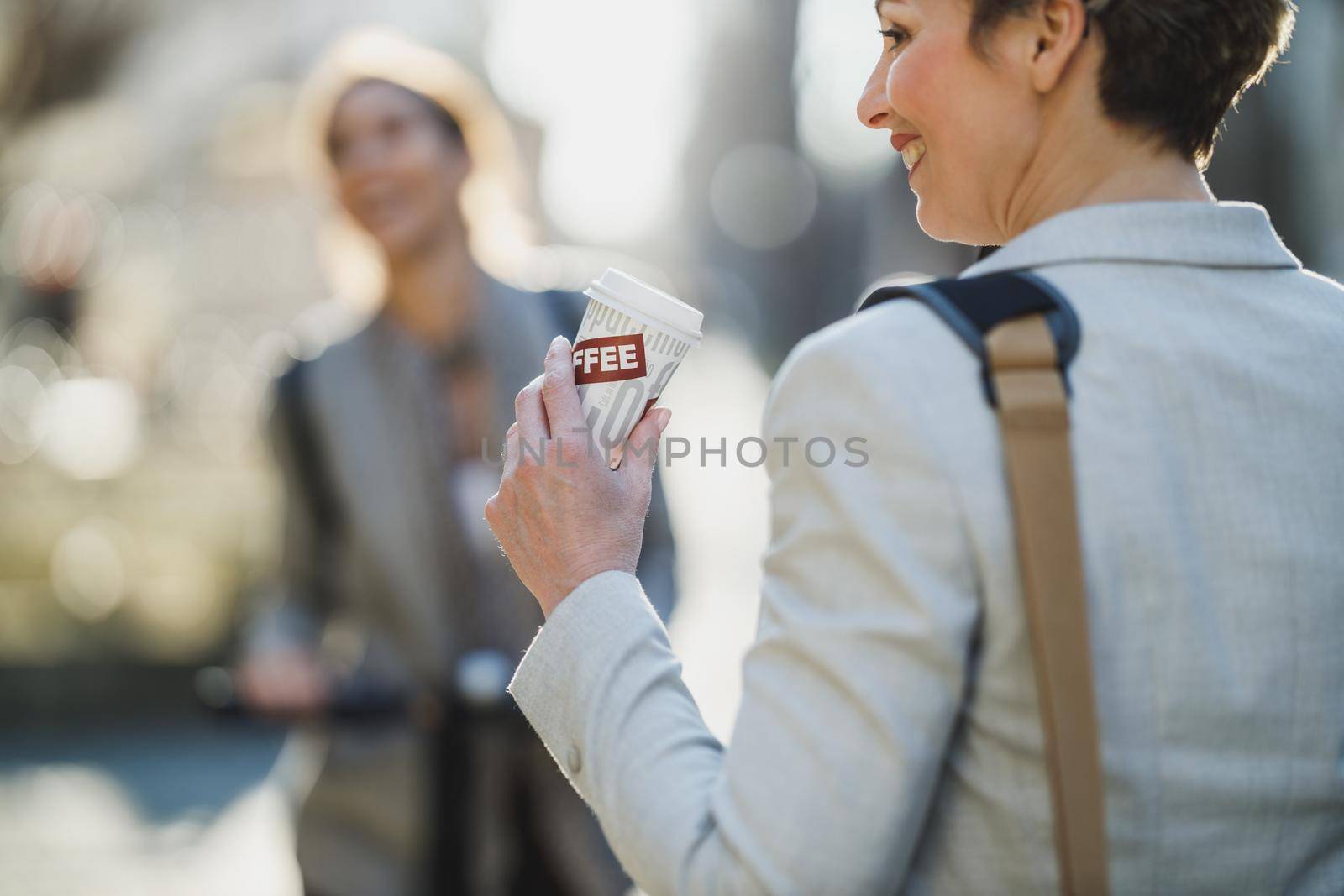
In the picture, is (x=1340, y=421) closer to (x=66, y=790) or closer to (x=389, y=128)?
(x=389, y=128)

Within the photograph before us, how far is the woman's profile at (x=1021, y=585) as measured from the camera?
1063mm

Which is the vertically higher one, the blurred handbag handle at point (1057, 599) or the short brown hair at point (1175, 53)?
the short brown hair at point (1175, 53)

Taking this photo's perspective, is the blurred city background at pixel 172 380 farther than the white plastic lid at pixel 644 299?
Yes

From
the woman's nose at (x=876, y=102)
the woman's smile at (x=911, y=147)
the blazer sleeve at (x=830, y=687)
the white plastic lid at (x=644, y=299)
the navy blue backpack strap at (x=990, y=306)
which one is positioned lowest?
the blazer sleeve at (x=830, y=687)


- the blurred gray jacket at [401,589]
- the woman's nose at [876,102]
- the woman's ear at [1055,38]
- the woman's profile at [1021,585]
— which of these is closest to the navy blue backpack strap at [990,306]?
the woman's profile at [1021,585]

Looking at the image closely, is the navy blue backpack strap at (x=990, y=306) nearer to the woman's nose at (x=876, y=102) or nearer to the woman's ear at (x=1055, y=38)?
the woman's ear at (x=1055, y=38)

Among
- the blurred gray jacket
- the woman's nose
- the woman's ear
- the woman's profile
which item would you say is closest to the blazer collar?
the woman's profile

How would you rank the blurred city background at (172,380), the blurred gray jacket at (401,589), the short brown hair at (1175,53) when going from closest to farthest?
the short brown hair at (1175,53) → the blurred gray jacket at (401,589) → the blurred city background at (172,380)

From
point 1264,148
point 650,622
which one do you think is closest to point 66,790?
point 650,622

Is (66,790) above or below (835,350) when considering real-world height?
below

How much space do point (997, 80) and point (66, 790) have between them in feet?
19.0

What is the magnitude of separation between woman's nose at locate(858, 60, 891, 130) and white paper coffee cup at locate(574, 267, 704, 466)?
0.97ft

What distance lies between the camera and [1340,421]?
1.21 metres

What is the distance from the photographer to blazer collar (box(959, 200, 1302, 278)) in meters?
1.22
